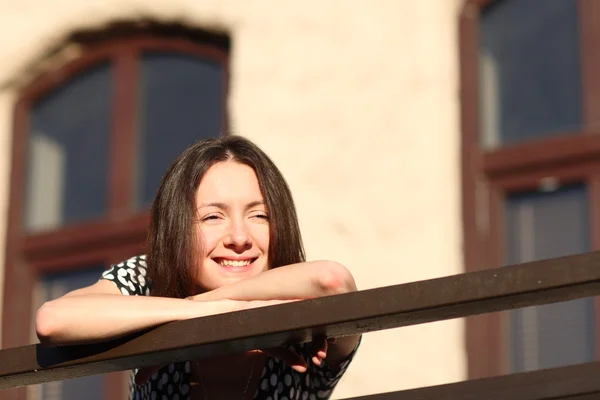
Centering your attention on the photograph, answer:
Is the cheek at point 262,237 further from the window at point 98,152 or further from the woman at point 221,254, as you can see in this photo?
the window at point 98,152

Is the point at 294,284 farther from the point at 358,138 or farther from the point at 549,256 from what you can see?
the point at 358,138

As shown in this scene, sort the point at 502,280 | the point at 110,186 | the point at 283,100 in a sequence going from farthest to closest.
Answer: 1. the point at 110,186
2. the point at 283,100
3. the point at 502,280

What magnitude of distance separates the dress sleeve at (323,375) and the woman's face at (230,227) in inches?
8.6

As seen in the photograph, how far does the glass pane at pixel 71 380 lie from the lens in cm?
509

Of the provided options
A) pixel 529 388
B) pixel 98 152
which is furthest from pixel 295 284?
pixel 98 152

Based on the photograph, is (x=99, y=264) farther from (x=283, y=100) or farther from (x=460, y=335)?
(x=460, y=335)

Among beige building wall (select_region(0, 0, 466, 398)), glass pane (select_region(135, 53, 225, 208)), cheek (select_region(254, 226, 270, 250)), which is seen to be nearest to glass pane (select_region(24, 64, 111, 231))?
glass pane (select_region(135, 53, 225, 208))

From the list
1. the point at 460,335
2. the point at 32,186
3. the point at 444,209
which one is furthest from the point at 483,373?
the point at 32,186

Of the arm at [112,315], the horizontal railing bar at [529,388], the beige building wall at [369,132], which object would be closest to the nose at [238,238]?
the arm at [112,315]

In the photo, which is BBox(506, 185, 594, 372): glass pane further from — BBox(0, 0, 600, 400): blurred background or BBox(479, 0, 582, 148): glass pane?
BBox(479, 0, 582, 148): glass pane

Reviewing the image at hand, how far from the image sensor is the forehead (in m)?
2.76

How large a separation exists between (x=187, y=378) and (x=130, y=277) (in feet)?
0.76

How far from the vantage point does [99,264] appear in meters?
5.21

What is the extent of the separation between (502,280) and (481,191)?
8.63 feet
